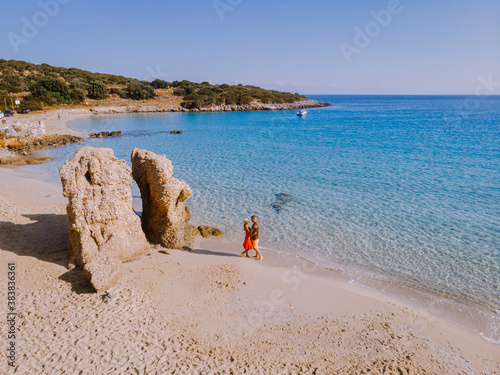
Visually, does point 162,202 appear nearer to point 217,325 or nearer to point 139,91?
point 217,325

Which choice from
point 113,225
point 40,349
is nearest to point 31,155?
point 113,225

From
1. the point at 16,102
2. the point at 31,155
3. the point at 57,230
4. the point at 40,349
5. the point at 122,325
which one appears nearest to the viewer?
the point at 40,349

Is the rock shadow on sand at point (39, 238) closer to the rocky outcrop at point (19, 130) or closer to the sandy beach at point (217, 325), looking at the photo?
the sandy beach at point (217, 325)

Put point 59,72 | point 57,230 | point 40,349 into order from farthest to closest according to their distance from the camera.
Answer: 1. point 59,72
2. point 57,230
3. point 40,349

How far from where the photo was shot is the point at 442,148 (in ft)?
110

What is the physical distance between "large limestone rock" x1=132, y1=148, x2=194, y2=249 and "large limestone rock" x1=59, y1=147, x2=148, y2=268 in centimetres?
97

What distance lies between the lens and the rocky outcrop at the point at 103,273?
7.86 metres

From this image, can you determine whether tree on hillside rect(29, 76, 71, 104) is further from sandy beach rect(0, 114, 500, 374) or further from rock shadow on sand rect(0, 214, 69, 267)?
sandy beach rect(0, 114, 500, 374)

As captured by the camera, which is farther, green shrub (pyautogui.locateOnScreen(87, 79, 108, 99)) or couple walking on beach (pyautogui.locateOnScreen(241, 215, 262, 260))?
green shrub (pyautogui.locateOnScreen(87, 79, 108, 99))

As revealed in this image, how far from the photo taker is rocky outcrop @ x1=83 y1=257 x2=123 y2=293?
7863mm

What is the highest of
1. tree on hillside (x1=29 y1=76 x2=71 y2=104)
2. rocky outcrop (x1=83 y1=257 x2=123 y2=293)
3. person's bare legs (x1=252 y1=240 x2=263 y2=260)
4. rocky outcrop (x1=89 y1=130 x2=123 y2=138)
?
tree on hillside (x1=29 y1=76 x2=71 y2=104)

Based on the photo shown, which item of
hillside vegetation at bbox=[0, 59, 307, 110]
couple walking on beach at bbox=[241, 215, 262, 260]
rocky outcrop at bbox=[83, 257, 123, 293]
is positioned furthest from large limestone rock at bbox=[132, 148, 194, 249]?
hillside vegetation at bbox=[0, 59, 307, 110]

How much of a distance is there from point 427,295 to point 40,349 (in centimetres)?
1014

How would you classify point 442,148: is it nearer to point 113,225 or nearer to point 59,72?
point 113,225
